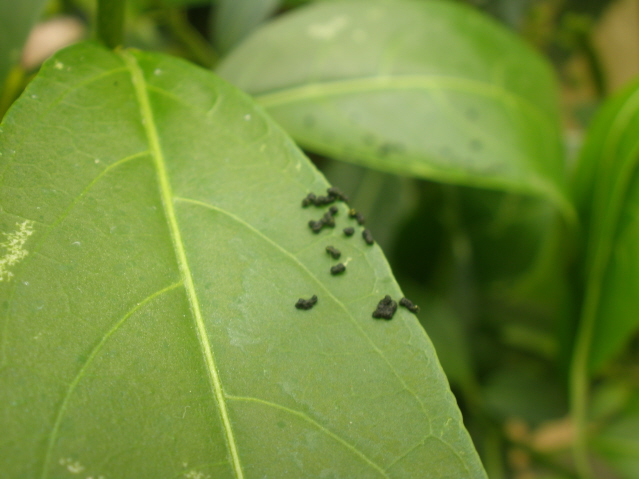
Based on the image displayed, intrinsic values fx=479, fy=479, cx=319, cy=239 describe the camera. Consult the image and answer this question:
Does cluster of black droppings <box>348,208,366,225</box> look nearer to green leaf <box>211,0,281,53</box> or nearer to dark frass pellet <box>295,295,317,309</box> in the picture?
dark frass pellet <box>295,295,317,309</box>

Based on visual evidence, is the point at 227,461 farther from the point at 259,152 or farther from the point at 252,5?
the point at 252,5

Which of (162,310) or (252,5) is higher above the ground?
(252,5)

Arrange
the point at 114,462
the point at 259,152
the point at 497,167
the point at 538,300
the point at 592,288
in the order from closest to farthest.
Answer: the point at 114,462, the point at 259,152, the point at 497,167, the point at 592,288, the point at 538,300

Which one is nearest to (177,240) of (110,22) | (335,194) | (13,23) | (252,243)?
(252,243)

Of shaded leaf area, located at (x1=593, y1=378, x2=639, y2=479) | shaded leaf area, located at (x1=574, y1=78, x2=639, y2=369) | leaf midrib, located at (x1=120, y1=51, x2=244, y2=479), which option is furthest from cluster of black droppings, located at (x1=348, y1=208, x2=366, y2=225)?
shaded leaf area, located at (x1=593, y1=378, x2=639, y2=479)

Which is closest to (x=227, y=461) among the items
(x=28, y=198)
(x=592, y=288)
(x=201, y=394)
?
(x=201, y=394)

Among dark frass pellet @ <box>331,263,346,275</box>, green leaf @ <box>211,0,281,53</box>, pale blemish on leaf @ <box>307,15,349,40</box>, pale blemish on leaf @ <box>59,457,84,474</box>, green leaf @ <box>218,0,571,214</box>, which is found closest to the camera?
pale blemish on leaf @ <box>59,457,84,474</box>
